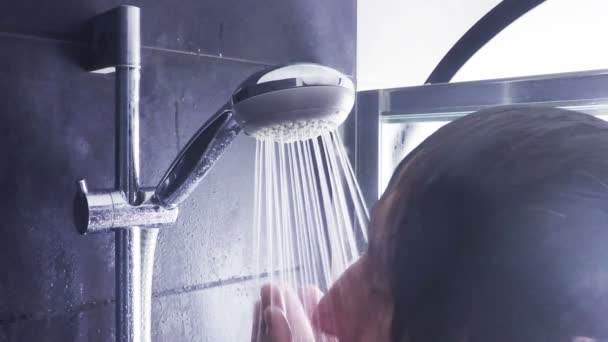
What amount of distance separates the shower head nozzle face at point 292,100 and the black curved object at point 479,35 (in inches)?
18.1

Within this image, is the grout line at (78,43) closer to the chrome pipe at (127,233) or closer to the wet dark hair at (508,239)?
the chrome pipe at (127,233)

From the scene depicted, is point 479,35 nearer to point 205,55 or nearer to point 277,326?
point 205,55

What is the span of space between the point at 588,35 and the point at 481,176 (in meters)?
0.63

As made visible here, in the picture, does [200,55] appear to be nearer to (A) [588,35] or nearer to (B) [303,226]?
(B) [303,226]

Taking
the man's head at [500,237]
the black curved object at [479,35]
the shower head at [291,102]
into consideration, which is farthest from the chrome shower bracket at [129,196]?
the black curved object at [479,35]

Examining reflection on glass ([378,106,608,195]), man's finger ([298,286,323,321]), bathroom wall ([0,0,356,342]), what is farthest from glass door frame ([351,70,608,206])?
man's finger ([298,286,323,321])

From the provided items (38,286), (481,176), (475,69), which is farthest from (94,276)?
(475,69)

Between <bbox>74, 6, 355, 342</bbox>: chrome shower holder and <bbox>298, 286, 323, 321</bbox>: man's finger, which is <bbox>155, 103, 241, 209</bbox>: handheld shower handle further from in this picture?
<bbox>298, 286, 323, 321</bbox>: man's finger

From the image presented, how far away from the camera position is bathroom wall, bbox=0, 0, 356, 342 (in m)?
0.51

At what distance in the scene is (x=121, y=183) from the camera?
506mm

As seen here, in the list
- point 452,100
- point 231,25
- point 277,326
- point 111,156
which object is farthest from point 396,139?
point 277,326

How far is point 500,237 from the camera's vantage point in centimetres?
23

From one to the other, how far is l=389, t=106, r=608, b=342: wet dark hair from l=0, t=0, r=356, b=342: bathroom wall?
0.38m

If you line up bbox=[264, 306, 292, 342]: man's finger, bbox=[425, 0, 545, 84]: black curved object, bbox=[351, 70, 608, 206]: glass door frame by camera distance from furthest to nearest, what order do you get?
bbox=[425, 0, 545, 84]: black curved object
bbox=[351, 70, 608, 206]: glass door frame
bbox=[264, 306, 292, 342]: man's finger
